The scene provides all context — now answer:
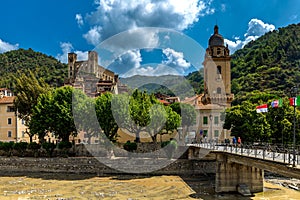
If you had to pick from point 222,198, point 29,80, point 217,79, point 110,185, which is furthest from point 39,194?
point 217,79

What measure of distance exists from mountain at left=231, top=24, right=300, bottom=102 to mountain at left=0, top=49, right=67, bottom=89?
73.8 m

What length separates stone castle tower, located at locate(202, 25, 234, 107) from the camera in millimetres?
64188

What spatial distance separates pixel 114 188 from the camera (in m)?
33.7

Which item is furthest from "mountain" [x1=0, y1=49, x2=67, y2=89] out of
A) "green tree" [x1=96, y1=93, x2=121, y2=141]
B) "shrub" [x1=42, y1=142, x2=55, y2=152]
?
"green tree" [x1=96, y1=93, x2=121, y2=141]

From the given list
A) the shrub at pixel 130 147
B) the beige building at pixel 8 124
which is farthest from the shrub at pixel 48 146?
the beige building at pixel 8 124

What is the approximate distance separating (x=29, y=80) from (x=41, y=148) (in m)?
11.6

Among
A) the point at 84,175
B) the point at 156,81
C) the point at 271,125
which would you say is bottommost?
the point at 84,175

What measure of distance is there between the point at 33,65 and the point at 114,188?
148 m

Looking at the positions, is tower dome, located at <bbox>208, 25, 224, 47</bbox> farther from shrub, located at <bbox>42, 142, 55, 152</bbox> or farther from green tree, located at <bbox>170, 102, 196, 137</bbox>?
shrub, located at <bbox>42, 142, 55, 152</bbox>

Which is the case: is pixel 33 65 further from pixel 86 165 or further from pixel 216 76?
pixel 86 165

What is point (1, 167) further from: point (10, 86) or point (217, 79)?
point (10, 86)

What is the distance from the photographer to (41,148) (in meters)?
48.6

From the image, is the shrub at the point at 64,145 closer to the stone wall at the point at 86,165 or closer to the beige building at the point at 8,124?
the stone wall at the point at 86,165

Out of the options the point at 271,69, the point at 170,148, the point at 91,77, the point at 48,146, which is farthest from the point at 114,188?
the point at 271,69
